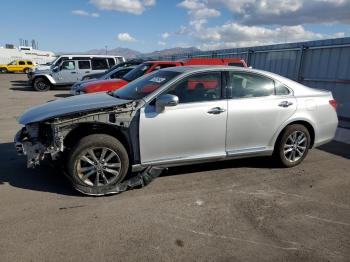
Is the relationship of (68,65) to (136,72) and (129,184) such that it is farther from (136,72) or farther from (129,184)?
(129,184)

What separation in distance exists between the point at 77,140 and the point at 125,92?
1.18m

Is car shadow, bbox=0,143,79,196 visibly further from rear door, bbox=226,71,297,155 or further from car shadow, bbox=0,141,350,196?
rear door, bbox=226,71,297,155

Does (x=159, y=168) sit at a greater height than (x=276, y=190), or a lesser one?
greater

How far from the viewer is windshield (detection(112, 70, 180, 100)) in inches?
185

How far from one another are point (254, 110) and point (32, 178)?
337 cm

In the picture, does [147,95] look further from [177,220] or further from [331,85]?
[331,85]

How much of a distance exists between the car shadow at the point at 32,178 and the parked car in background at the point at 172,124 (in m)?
0.44

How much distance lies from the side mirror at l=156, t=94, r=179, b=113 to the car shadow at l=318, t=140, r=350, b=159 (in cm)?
390

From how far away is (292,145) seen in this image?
5.39 metres

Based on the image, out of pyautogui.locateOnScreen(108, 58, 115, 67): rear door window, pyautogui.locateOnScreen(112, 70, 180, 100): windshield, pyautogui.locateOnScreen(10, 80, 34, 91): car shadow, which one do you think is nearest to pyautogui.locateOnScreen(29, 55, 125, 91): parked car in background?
pyautogui.locateOnScreen(108, 58, 115, 67): rear door window

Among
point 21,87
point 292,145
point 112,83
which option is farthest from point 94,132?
point 21,87

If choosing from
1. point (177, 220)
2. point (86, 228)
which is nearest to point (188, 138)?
point (177, 220)

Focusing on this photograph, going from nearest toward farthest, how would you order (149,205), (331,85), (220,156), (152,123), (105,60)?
(149,205)
(152,123)
(220,156)
(331,85)
(105,60)

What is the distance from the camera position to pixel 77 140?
4.31 meters
